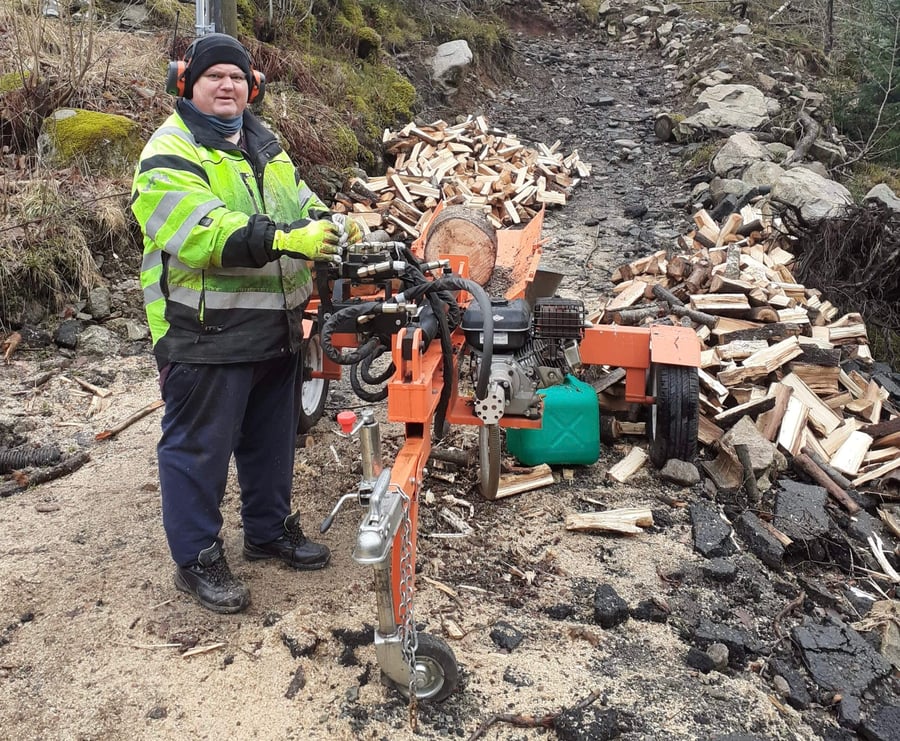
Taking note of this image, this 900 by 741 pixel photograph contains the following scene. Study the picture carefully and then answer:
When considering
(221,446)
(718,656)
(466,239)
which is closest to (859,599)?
(718,656)

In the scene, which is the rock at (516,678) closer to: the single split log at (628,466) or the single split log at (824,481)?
the single split log at (628,466)

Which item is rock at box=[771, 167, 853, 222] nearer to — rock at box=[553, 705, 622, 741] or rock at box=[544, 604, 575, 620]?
rock at box=[544, 604, 575, 620]

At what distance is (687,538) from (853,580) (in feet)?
3.01

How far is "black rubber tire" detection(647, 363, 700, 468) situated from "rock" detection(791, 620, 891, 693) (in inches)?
51.0

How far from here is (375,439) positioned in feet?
7.91

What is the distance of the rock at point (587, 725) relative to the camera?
101 inches

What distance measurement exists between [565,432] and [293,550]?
5.75 ft

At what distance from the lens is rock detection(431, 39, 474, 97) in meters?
13.5

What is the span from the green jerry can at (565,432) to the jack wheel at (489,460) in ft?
1.30

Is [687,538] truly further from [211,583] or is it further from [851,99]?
[851,99]

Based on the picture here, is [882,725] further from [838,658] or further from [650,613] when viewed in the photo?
[650,613]

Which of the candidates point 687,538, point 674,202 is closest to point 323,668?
point 687,538

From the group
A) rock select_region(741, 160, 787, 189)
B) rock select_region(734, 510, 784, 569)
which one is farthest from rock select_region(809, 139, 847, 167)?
rock select_region(734, 510, 784, 569)

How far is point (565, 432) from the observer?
440 centimetres
